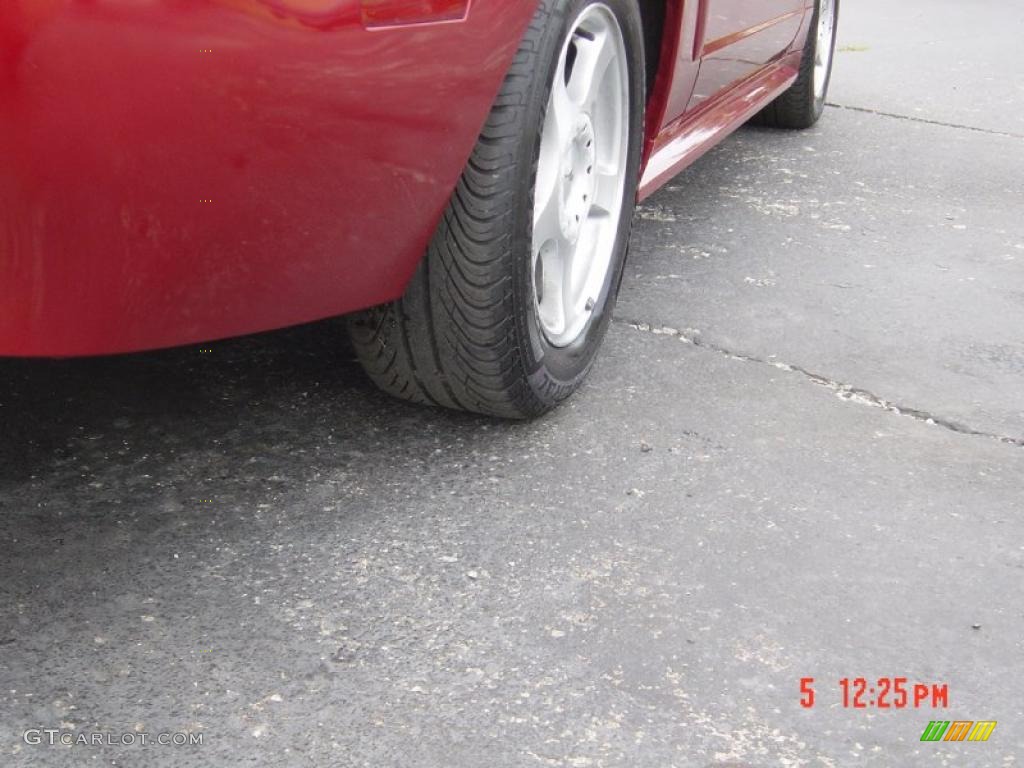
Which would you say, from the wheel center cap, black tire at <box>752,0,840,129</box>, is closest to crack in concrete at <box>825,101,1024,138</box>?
black tire at <box>752,0,840,129</box>

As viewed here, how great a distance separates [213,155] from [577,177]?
1063 millimetres

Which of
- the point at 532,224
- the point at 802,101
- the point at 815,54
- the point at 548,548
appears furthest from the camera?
the point at 802,101

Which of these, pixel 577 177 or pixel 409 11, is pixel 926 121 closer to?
pixel 577 177

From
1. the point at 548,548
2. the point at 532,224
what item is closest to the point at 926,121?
the point at 532,224

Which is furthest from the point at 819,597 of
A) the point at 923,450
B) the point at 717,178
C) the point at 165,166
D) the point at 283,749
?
the point at 717,178

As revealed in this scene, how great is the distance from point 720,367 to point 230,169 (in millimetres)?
1416

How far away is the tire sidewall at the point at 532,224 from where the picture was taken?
218 centimetres

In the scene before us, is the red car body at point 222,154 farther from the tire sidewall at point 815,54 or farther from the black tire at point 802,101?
the black tire at point 802,101

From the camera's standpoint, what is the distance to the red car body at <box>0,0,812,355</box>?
5.04ft

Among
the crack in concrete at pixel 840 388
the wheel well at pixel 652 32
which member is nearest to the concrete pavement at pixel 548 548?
the crack in concrete at pixel 840 388

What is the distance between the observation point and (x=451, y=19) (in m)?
1.90

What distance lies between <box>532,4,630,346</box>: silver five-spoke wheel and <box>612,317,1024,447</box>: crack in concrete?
36 cm

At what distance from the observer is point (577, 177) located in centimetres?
261
